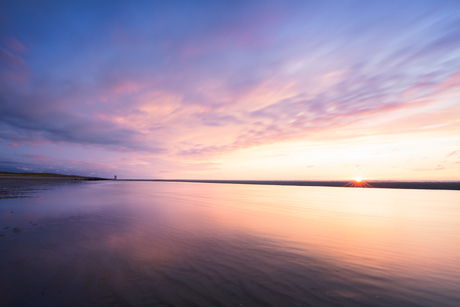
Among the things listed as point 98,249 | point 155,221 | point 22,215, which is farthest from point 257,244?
point 22,215

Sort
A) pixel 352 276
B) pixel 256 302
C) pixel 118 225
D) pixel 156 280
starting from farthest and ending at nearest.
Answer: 1. pixel 118 225
2. pixel 352 276
3. pixel 156 280
4. pixel 256 302

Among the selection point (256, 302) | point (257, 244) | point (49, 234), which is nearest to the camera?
point (256, 302)

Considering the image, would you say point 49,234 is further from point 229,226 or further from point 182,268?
point 229,226

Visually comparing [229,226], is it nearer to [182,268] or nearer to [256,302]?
[182,268]

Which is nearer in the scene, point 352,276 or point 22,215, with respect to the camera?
point 352,276

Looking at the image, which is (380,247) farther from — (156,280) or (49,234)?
(49,234)

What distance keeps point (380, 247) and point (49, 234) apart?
1574 cm

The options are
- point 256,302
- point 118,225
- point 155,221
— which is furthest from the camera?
point 155,221

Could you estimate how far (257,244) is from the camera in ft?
26.9

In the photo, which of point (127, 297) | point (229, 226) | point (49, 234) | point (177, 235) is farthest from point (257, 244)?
point (49, 234)

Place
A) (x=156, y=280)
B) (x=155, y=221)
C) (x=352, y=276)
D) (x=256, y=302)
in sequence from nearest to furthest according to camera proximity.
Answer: (x=256, y=302), (x=156, y=280), (x=352, y=276), (x=155, y=221)

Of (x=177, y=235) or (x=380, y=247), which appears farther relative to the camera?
(x=177, y=235)

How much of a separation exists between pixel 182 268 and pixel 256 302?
2680 millimetres

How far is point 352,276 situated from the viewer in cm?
554
